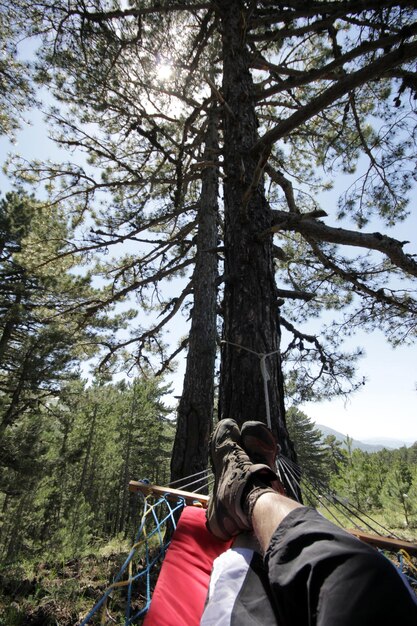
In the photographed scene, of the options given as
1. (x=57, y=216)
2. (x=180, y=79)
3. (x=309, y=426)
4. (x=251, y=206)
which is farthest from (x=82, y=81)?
(x=309, y=426)

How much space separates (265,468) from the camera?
→ 3.99ft

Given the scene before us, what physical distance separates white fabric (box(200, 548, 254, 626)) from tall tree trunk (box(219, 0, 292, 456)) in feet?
2.50

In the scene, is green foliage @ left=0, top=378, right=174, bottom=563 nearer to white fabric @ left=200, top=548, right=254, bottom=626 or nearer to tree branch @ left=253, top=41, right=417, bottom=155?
tree branch @ left=253, top=41, right=417, bottom=155

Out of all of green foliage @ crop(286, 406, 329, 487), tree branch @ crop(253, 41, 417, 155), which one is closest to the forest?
tree branch @ crop(253, 41, 417, 155)

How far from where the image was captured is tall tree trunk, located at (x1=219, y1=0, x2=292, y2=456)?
1.76 meters

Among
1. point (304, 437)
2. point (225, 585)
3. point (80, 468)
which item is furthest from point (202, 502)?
point (304, 437)

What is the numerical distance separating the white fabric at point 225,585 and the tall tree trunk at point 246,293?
2.50ft

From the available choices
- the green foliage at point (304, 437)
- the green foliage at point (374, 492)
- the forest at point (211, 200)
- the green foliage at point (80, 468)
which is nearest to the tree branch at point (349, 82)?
the forest at point (211, 200)

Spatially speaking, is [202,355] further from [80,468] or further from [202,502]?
[80,468]

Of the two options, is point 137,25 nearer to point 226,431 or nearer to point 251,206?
point 251,206

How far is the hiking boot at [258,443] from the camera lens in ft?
4.69

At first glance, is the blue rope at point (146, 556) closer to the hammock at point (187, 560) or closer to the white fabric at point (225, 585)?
the hammock at point (187, 560)

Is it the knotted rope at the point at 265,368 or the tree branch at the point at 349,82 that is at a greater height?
the tree branch at the point at 349,82

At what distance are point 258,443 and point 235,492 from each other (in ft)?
0.96
